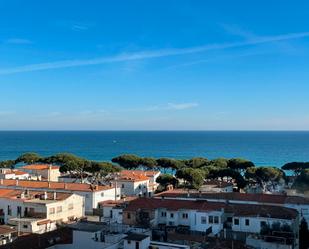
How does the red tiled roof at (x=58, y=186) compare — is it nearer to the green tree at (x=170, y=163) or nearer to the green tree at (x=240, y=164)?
the green tree at (x=170, y=163)

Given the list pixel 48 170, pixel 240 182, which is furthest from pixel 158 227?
pixel 48 170

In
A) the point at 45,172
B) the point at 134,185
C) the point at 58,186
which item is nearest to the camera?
the point at 58,186

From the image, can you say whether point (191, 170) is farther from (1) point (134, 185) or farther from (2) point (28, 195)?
(2) point (28, 195)

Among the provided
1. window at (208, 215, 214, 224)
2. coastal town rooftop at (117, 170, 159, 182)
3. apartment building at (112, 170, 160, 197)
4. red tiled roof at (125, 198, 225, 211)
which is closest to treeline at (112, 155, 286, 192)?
apartment building at (112, 170, 160, 197)

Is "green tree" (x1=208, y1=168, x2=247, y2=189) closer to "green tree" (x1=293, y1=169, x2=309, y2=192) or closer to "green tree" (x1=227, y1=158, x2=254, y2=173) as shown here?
Answer: "green tree" (x1=293, y1=169, x2=309, y2=192)

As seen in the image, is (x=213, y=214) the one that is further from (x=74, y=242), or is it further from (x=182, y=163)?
(x=182, y=163)

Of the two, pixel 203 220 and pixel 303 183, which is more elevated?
pixel 303 183

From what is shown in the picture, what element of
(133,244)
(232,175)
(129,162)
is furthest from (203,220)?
(129,162)
